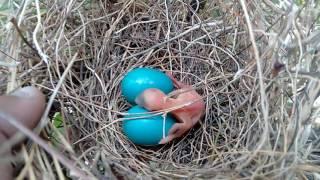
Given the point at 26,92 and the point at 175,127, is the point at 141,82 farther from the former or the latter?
the point at 26,92

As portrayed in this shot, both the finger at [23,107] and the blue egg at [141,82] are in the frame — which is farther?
the blue egg at [141,82]

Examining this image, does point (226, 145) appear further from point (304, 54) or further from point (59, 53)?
point (59, 53)

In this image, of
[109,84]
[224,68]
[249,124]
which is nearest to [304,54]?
[249,124]

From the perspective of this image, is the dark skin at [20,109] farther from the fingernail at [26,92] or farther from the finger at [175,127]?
the finger at [175,127]

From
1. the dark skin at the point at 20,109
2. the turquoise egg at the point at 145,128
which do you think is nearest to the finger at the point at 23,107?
the dark skin at the point at 20,109

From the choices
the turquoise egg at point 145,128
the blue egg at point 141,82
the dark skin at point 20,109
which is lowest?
the turquoise egg at point 145,128

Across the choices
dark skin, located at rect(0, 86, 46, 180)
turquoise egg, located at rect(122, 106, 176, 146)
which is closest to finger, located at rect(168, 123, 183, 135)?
turquoise egg, located at rect(122, 106, 176, 146)
